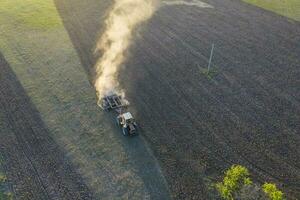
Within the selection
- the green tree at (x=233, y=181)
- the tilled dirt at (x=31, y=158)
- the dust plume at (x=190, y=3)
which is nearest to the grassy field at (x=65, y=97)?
the tilled dirt at (x=31, y=158)

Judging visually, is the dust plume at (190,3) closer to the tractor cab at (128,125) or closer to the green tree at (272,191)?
the tractor cab at (128,125)

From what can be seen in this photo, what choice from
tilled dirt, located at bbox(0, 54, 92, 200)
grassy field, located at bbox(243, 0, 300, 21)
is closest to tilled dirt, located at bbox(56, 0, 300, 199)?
grassy field, located at bbox(243, 0, 300, 21)

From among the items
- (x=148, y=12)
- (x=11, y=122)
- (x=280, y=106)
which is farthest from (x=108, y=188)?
(x=148, y=12)

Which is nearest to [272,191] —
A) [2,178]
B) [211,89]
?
[211,89]

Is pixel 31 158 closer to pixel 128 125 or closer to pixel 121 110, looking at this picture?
pixel 128 125

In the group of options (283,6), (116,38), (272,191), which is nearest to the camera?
(272,191)

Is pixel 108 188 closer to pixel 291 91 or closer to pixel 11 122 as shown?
pixel 11 122

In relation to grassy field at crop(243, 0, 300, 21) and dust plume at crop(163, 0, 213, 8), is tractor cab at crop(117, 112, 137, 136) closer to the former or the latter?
dust plume at crop(163, 0, 213, 8)
